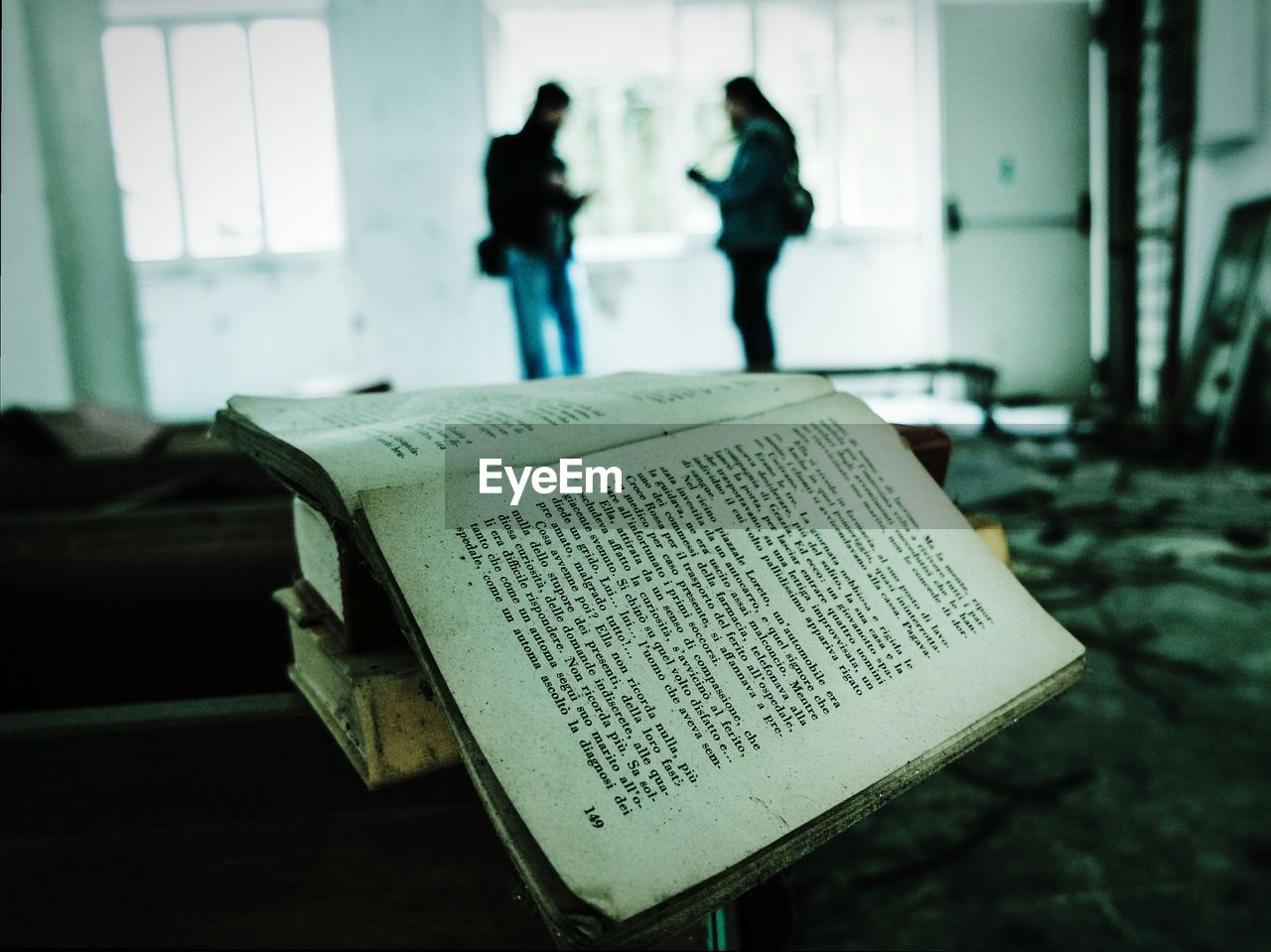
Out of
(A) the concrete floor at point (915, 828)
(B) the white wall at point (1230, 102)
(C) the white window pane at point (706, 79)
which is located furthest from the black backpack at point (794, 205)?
(C) the white window pane at point (706, 79)

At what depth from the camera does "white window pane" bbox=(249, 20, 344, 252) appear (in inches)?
197

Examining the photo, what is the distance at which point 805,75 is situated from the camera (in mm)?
5172

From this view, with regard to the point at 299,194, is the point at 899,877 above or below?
below

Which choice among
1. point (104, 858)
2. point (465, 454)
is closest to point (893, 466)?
point (465, 454)

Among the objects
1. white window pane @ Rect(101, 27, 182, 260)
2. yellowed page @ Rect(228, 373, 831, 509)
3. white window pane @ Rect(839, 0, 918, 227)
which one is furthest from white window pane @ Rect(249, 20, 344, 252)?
yellowed page @ Rect(228, 373, 831, 509)

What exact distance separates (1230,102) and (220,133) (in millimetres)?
4939

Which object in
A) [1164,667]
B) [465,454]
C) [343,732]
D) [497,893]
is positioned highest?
[465,454]

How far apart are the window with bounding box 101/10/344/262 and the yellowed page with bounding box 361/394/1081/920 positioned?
5317mm

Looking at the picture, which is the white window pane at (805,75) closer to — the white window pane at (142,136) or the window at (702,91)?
the window at (702,91)

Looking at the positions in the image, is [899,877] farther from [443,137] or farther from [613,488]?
[443,137]

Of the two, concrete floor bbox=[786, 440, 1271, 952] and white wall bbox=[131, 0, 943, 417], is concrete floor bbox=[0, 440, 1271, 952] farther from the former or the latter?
white wall bbox=[131, 0, 943, 417]

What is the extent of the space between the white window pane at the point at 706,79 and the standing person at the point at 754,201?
76.1 inches

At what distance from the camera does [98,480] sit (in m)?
1.19

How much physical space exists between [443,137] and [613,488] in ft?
16.7
